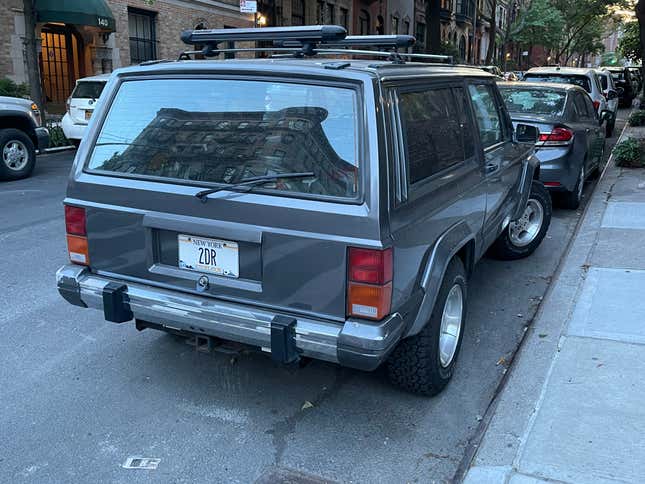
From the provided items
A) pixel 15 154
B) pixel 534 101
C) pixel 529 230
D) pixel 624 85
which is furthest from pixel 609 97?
pixel 15 154

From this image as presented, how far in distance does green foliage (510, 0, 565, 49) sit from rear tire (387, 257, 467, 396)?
31.0 metres

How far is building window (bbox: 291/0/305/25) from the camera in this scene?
26578 mm

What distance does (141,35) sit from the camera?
20.5 m

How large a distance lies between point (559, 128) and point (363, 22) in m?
27.7

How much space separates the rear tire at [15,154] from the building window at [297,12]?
699 inches

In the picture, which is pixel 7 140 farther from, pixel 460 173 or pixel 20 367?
pixel 460 173

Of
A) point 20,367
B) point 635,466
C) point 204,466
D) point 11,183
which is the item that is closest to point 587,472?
point 635,466

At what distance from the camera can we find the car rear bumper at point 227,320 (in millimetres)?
3020

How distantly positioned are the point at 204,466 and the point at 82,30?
698 inches

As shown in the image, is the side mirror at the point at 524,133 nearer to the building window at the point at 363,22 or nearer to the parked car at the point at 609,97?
the parked car at the point at 609,97

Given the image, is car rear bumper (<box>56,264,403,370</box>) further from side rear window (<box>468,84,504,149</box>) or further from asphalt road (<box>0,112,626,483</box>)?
side rear window (<box>468,84,504,149</box>)

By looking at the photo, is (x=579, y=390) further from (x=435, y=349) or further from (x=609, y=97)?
(x=609, y=97)

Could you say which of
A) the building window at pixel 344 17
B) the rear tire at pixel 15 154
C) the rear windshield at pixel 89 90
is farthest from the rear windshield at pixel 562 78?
the building window at pixel 344 17

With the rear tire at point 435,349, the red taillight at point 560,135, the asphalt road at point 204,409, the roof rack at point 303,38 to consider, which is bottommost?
the asphalt road at point 204,409
